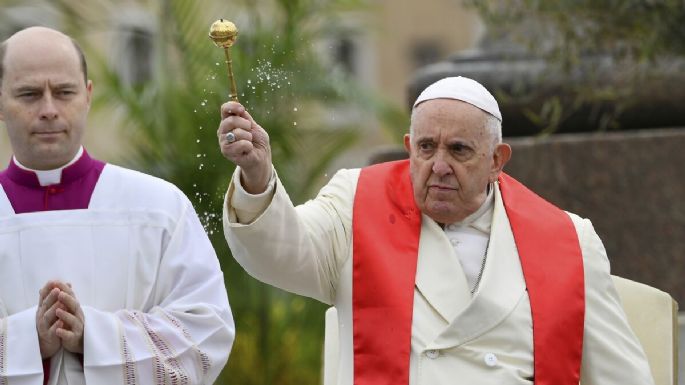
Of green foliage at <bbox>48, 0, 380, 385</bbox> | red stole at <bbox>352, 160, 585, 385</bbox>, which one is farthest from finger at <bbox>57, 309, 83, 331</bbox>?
green foliage at <bbox>48, 0, 380, 385</bbox>

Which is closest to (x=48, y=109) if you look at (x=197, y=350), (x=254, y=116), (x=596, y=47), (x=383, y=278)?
(x=197, y=350)

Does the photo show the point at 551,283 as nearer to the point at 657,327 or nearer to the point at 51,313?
the point at 657,327

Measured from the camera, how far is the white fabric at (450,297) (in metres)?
5.27

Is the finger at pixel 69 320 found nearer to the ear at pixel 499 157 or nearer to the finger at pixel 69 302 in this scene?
the finger at pixel 69 302

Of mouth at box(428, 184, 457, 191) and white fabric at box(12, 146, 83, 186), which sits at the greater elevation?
white fabric at box(12, 146, 83, 186)

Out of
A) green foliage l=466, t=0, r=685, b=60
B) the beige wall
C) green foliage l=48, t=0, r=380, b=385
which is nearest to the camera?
green foliage l=466, t=0, r=685, b=60

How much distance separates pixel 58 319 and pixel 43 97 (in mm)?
655

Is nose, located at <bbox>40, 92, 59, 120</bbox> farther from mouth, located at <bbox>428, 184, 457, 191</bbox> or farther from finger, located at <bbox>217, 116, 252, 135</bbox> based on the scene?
mouth, located at <bbox>428, 184, 457, 191</bbox>

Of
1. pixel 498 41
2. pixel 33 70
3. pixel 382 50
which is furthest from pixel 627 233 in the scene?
pixel 382 50

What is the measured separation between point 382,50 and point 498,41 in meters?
25.0

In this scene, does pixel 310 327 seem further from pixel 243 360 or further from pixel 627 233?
pixel 627 233

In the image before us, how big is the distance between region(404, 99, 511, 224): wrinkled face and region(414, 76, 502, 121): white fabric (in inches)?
0.7

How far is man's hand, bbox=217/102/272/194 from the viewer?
4.88 m

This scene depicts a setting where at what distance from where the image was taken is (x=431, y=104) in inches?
212
